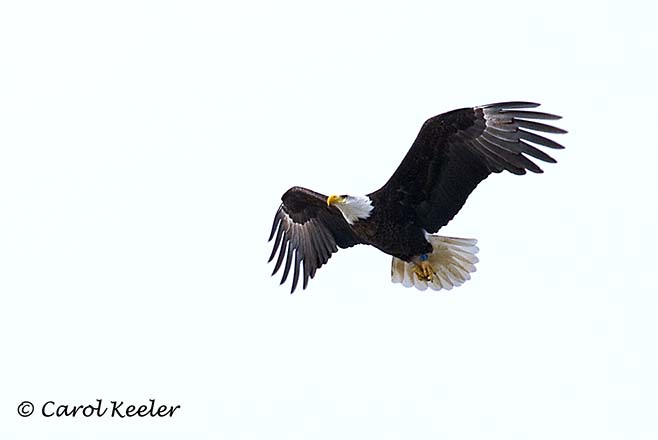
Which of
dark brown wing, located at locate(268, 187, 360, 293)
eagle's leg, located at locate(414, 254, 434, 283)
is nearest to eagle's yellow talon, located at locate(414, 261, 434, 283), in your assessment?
eagle's leg, located at locate(414, 254, 434, 283)

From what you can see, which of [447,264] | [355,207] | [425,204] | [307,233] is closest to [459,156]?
[425,204]

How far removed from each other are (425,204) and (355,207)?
0.52 m

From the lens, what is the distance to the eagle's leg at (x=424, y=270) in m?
11.3

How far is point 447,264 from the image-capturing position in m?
11.4

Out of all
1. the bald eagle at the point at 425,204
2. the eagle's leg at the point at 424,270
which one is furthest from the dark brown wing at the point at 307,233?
the eagle's leg at the point at 424,270

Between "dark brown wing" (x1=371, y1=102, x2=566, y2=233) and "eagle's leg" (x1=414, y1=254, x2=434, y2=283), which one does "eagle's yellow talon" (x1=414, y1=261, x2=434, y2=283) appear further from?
"dark brown wing" (x1=371, y1=102, x2=566, y2=233)

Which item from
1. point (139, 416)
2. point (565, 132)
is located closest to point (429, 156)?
point (565, 132)

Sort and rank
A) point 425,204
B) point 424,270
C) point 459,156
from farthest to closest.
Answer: point 424,270
point 425,204
point 459,156

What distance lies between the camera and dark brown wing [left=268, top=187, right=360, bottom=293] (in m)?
11.6

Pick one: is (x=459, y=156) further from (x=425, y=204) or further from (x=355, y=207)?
(x=355, y=207)

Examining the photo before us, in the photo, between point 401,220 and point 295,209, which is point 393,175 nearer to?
point 401,220

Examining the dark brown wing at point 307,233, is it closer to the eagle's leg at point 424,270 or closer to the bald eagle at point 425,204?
the bald eagle at point 425,204

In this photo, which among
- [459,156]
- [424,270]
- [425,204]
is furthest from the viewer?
[424,270]

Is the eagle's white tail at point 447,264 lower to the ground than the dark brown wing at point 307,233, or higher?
lower
